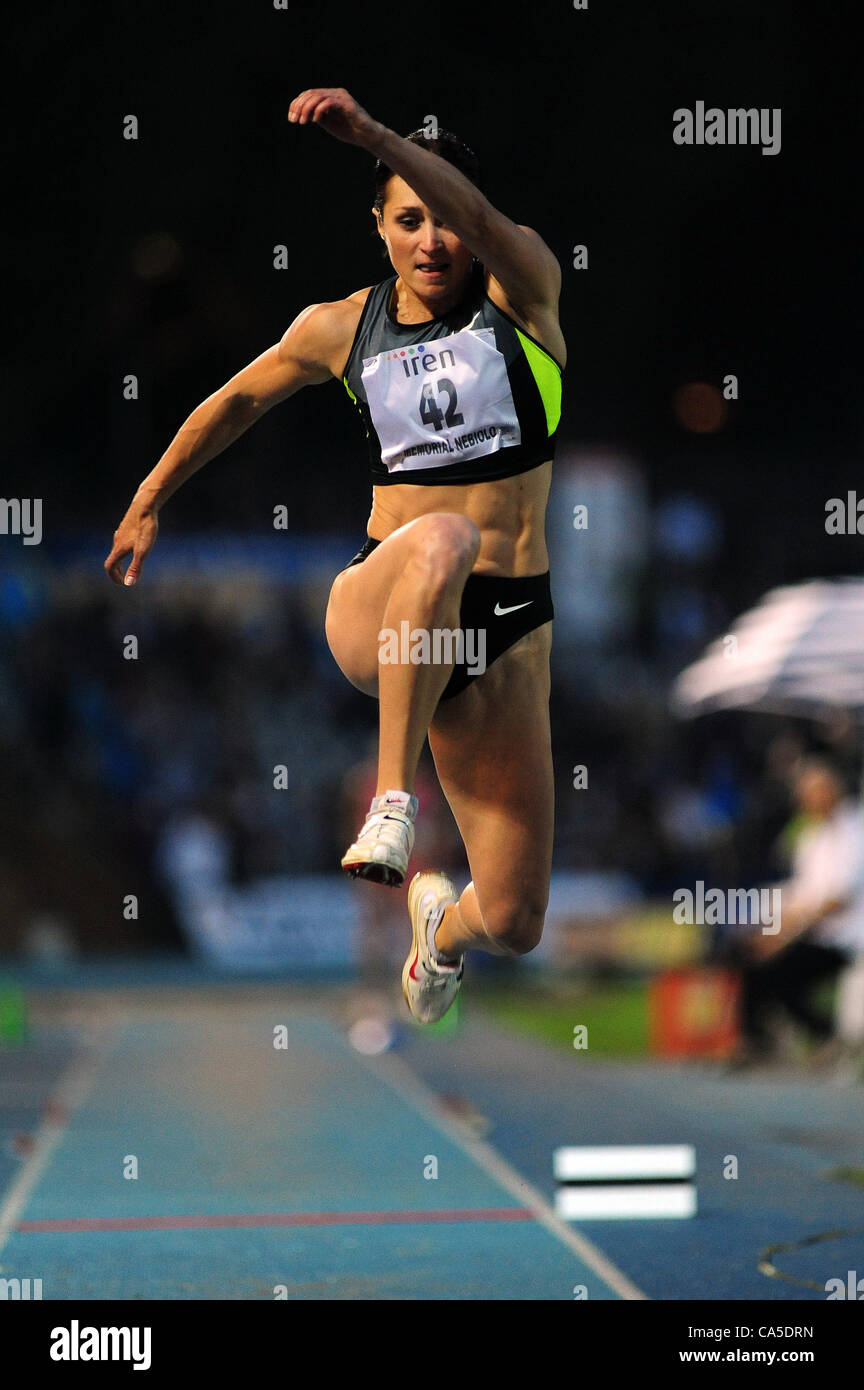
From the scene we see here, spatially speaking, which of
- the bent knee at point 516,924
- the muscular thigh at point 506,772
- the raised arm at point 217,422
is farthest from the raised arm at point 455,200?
the bent knee at point 516,924

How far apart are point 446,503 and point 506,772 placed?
80 cm

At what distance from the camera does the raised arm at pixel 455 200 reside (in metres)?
4.14

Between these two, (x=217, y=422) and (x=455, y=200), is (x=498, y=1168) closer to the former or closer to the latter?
A: (x=217, y=422)

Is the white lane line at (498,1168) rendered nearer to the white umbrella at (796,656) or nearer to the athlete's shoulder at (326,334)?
the athlete's shoulder at (326,334)

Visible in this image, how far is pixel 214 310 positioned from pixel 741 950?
11505 mm

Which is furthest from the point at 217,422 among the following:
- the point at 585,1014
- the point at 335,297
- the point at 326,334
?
the point at 585,1014

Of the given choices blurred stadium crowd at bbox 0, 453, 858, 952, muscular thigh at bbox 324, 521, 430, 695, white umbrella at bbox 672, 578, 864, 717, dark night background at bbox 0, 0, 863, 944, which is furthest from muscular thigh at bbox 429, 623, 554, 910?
blurred stadium crowd at bbox 0, 453, 858, 952

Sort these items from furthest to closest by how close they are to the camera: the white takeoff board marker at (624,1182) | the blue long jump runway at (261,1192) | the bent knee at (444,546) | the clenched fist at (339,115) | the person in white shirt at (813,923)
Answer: the person in white shirt at (813,923)
the white takeoff board marker at (624,1182)
the blue long jump runway at (261,1192)
the bent knee at (444,546)
the clenched fist at (339,115)

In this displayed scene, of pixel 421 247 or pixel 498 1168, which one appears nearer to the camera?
pixel 421 247

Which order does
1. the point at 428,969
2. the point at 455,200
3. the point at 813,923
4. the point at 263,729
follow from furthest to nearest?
the point at 263,729 < the point at 813,923 < the point at 428,969 < the point at 455,200

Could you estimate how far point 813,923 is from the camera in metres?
11.5

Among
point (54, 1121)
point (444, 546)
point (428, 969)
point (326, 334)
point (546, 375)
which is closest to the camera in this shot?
point (444, 546)

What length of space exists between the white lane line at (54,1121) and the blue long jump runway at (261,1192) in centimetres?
2
